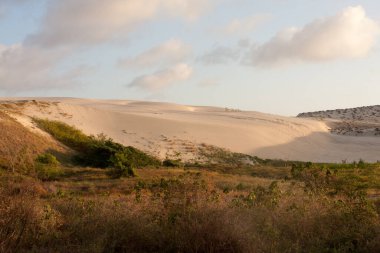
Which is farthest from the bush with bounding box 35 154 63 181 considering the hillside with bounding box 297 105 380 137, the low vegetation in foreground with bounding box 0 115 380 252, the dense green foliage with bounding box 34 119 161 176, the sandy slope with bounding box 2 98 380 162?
the hillside with bounding box 297 105 380 137

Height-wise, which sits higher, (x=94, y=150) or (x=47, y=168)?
(x=94, y=150)

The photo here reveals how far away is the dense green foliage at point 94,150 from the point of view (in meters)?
26.6

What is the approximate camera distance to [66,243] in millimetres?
8016

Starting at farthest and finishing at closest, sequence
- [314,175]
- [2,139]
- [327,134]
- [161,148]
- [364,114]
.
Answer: [364,114]
[327,134]
[161,148]
[2,139]
[314,175]

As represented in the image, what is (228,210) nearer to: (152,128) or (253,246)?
(253,246)

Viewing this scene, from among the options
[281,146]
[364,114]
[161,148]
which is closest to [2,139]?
[161,148]

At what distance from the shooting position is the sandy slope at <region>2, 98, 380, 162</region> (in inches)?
1471

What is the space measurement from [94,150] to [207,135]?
1636cm

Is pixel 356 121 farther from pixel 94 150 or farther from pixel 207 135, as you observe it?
pixel 94 150

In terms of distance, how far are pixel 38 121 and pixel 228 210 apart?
88.2 feet

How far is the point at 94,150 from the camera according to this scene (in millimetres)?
28297

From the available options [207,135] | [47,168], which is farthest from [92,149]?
[207,135]

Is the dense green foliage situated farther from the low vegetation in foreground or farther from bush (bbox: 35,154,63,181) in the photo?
the low vegetation in foreground

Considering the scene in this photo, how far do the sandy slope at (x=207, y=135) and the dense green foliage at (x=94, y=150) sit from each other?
6.63 ft
